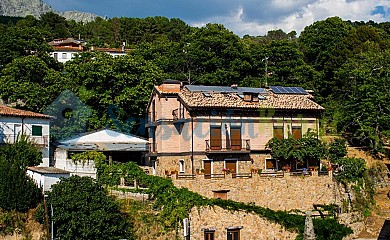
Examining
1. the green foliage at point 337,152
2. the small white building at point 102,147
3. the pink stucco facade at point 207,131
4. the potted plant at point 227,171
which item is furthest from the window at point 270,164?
the small white building at point 102,147

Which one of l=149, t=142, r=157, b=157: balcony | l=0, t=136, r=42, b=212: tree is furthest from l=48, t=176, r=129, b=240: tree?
l=149, t=142, r=157, b=157: balcony

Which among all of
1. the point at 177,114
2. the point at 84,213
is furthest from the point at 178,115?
the point at 84,213

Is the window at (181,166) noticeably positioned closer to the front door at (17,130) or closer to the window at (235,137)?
the window at (235,137)

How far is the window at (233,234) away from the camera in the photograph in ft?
96.0

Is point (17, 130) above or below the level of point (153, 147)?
above

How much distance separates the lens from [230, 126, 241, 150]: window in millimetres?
35844

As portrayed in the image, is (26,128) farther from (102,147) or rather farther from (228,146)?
(228,146)

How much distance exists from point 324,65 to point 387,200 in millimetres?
24684

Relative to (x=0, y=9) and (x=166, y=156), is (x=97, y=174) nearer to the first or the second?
(x=166, y=156)

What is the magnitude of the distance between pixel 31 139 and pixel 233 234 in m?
16.3

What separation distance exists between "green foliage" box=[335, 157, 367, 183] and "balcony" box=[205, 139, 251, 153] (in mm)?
6658

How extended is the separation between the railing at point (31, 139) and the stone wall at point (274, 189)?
460 inches

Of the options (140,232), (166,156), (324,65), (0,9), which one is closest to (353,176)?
(166,156)

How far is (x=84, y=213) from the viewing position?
26531 mm
